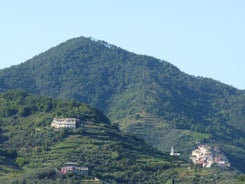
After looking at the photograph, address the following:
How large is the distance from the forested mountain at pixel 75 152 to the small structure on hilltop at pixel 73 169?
0.98 metres

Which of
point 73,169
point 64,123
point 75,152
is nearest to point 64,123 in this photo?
point 64,123

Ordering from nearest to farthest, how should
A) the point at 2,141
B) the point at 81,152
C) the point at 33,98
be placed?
the point at 81,152
the point at 2,141
the point at 33,98

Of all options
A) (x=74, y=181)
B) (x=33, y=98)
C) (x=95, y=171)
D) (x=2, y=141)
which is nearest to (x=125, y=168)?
(x=95, y=171)

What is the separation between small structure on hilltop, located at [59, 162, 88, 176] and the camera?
433 feet

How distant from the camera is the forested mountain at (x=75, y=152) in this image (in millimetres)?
137500

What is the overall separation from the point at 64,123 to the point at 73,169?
28473mm

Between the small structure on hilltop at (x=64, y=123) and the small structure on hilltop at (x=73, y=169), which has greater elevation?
the small structure on hilltop at (x=64, y=123)

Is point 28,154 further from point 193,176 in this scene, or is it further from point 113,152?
point 193,176

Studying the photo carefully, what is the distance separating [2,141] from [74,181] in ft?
106

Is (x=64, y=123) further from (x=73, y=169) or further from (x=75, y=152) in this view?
(x=73, y=169)

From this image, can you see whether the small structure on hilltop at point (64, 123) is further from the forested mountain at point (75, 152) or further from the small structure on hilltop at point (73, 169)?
the small structure on hilltop at point (73, 169)

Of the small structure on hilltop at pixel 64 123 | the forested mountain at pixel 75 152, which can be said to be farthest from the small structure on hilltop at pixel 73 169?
the small structure on hilltop at pixel 64 123

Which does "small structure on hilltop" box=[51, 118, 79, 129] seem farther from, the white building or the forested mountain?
the forested mountain

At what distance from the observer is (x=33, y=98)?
583 ft
